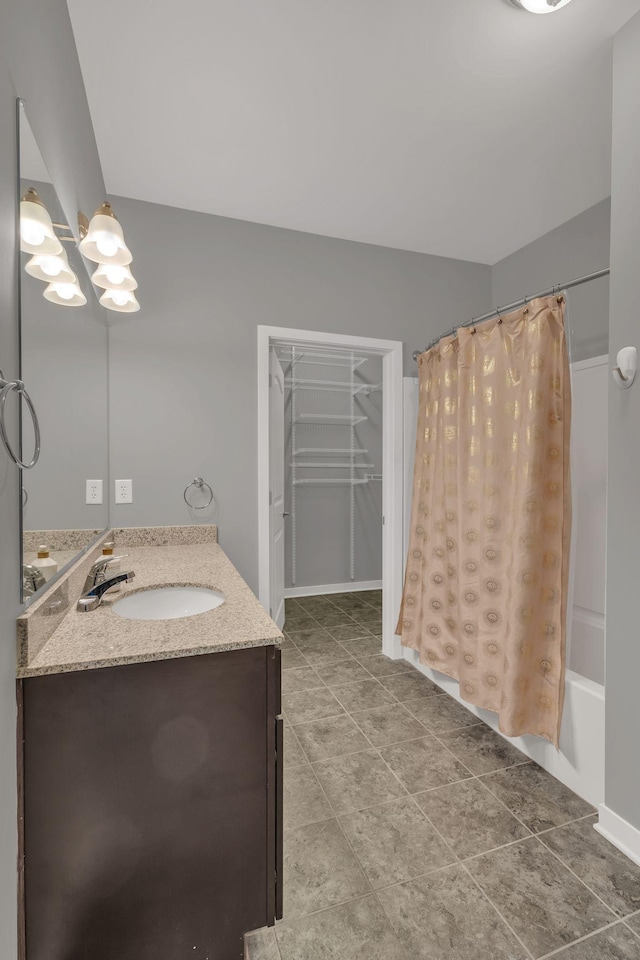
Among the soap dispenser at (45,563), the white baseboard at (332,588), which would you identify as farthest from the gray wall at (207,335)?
the white baseboard at (332,588)

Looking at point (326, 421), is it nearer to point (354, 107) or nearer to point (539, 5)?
point (354, 107)

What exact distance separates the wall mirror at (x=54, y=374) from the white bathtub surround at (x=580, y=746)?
184cm

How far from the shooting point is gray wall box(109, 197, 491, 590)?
232 cm

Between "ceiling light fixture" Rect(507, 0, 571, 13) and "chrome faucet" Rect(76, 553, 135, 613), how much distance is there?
2100mm

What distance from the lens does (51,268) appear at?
114cm

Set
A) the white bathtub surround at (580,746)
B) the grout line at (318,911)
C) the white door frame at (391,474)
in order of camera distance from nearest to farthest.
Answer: the grout line at (318,911)
the white bathtub surround at (580,746)
the white door frame at (391,474)

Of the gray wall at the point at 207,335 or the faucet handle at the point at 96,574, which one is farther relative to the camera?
the gray wall at the point at 207,335

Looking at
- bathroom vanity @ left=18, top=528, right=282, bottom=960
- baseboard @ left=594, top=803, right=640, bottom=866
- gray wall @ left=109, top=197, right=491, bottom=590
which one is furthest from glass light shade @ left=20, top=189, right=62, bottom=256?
baseboard @ left=594, top=803, right=640, bottom=866

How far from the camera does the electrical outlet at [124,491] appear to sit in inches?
89.4

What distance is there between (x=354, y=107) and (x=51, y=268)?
1366mm

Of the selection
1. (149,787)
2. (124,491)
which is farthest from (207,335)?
(149,787)

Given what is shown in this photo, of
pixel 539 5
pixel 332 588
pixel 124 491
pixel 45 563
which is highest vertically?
pixel 539 5

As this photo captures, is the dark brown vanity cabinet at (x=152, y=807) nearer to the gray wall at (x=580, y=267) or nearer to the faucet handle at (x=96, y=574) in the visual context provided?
the faucet handle at (x=96, y=574)

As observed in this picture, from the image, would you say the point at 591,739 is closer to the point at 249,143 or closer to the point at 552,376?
the point at 552,376
